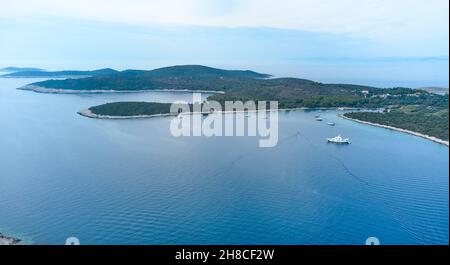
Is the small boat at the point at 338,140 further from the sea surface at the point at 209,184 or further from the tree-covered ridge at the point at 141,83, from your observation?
the tree-covered ridge at the point at 141,83

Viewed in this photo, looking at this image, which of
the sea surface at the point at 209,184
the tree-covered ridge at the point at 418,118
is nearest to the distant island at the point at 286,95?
the tree-covered ridge at the point at 418,118

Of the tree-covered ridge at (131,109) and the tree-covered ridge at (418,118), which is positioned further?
the tree-covered ridge at (131,109)

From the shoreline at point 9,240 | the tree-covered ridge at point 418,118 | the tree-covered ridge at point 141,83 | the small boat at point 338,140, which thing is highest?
the tree-covered ridge at point 141,83

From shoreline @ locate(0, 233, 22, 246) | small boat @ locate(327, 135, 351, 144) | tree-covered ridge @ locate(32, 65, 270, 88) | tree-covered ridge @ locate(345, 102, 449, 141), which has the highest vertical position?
tree-covered ridge @ locate(32, 65, 270, 88)

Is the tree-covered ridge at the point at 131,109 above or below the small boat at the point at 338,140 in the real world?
above
